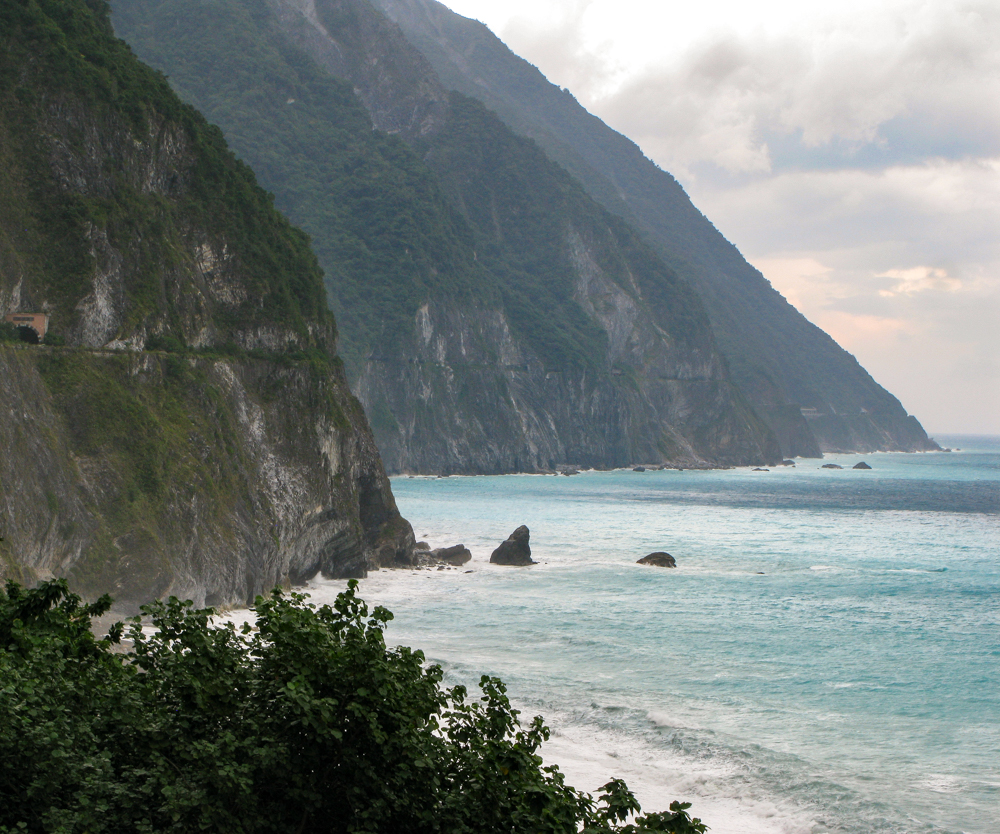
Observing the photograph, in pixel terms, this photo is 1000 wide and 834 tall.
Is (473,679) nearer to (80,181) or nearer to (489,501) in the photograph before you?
(80,181)

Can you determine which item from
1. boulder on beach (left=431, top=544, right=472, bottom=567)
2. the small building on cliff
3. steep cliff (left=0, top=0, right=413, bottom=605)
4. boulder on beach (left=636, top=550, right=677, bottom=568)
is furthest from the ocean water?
the small building on cliff

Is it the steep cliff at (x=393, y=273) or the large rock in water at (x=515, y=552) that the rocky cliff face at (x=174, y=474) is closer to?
the large rock in water at (x=515, y=552)

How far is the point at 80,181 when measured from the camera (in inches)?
1762

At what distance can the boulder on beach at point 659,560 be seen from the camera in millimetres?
61906

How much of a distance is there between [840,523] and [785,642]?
58.2m

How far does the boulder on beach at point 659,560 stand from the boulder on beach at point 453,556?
1070 centimetres

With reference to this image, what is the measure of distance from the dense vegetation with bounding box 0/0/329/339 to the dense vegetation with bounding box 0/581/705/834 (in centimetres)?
3345

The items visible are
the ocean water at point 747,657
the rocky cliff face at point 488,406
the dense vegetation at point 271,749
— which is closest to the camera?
the dense vegetation at point 271,749

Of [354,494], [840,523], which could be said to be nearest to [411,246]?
[840,523]

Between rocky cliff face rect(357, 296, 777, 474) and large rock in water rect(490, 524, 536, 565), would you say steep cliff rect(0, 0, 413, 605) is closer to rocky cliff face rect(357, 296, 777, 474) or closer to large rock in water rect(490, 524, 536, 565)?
large rock in water rect(490, 524, 536, 565)

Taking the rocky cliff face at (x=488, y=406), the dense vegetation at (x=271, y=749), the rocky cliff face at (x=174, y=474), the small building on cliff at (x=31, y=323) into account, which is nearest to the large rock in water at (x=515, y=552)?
the rocky cliff face at (x=174, y=474)

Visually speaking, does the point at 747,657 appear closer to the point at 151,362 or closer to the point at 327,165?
the point at 151,362

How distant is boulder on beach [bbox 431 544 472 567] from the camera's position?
6159 cm

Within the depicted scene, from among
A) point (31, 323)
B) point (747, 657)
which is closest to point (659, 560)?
point (747, 657)
